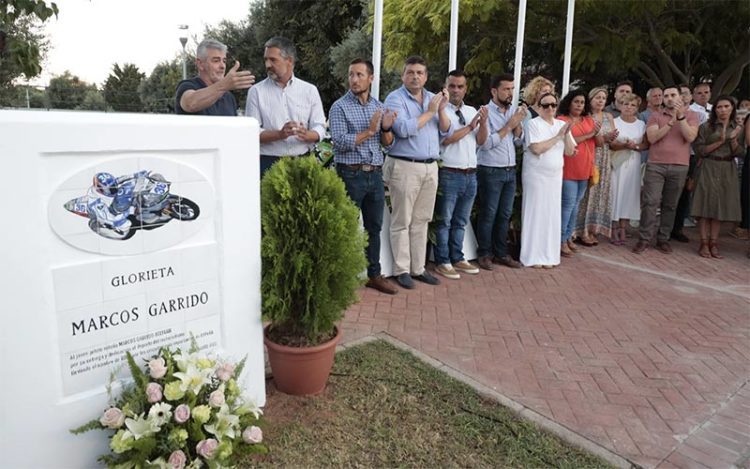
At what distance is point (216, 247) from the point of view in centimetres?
258

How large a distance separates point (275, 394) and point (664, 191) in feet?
19.3

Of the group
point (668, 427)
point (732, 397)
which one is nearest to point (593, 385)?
point (668, 427)

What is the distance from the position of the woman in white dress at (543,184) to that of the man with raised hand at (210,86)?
3.29 meters

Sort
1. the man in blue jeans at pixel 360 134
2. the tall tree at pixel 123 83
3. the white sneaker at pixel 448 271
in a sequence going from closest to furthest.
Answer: the man in blue jeans at pixel 360 134, the white sneaker at pixel 448 271, the tall tree at pixel 123 83

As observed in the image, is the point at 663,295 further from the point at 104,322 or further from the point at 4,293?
the point at 4,293

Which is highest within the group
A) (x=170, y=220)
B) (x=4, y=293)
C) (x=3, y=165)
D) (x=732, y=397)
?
(x=3, y=165)

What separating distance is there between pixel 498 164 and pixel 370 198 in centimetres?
162

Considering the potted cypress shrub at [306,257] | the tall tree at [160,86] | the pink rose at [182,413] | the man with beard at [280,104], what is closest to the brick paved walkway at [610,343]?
the potted cypress shrub at [306,257]

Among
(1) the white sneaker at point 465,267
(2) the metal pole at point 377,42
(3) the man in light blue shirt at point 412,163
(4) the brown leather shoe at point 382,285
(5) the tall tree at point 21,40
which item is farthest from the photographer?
(1) the white sneaker at point 465,267

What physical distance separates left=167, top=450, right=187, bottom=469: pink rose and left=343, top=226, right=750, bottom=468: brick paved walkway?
1.92m

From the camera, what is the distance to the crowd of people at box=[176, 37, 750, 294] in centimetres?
435

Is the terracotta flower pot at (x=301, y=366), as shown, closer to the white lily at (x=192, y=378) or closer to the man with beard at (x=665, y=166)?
the white lily at (x=192, y=378)

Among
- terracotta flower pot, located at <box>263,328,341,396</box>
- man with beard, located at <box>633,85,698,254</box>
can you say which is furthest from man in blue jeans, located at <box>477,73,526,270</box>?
terracotta flower pot, located at <box>263,328,341,396</box>

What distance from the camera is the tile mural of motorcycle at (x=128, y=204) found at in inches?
85.2
